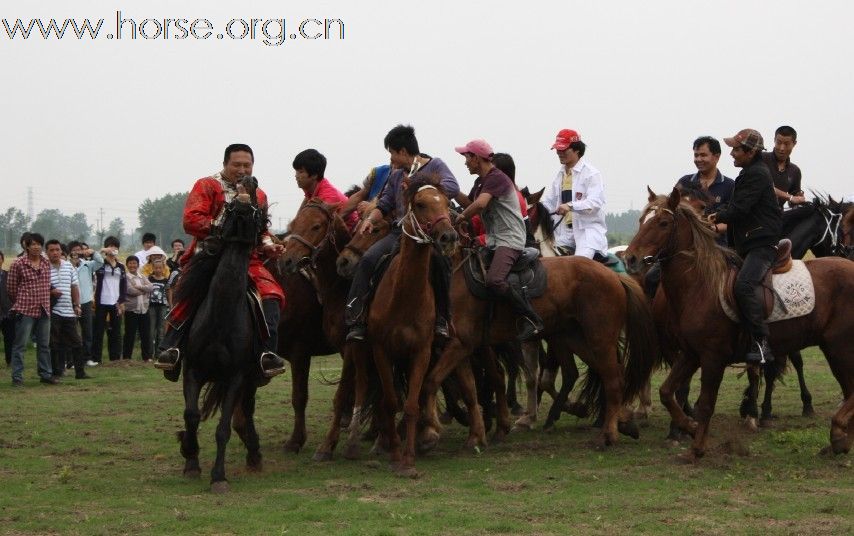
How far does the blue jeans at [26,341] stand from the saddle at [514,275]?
884 centimetres

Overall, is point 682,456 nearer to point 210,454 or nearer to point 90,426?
point 210,454

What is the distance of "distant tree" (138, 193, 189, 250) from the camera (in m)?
73.2

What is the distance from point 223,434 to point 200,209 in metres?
1.88

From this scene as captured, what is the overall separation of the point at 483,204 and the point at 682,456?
2.83 m

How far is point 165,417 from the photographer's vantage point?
46.1 feet

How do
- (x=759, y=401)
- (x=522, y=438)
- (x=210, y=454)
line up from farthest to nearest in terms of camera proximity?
(x=759, y=401) → (x=522, y=438) → (x=210, y=454)

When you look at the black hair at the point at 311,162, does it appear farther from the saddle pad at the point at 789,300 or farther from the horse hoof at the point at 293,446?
the saddle pad at the point at 789,300

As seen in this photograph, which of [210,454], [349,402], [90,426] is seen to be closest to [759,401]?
[349,402]

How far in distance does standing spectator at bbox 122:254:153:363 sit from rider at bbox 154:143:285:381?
36.0 ft

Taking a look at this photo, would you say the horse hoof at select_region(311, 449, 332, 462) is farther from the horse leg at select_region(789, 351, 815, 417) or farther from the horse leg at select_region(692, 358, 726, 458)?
the horse leg at select_region(789, 351, 815, 417)

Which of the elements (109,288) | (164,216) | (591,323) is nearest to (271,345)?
(591,323)

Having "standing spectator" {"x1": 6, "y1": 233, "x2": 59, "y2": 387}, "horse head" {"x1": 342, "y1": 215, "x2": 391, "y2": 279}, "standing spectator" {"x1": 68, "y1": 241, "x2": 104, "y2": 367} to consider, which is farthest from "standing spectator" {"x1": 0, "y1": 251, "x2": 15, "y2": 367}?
"horse head" {"x1": 342, "y1": 215, "x2": 391, "y2": 279}

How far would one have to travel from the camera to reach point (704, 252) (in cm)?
1059

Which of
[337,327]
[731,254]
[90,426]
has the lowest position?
[90,426]
